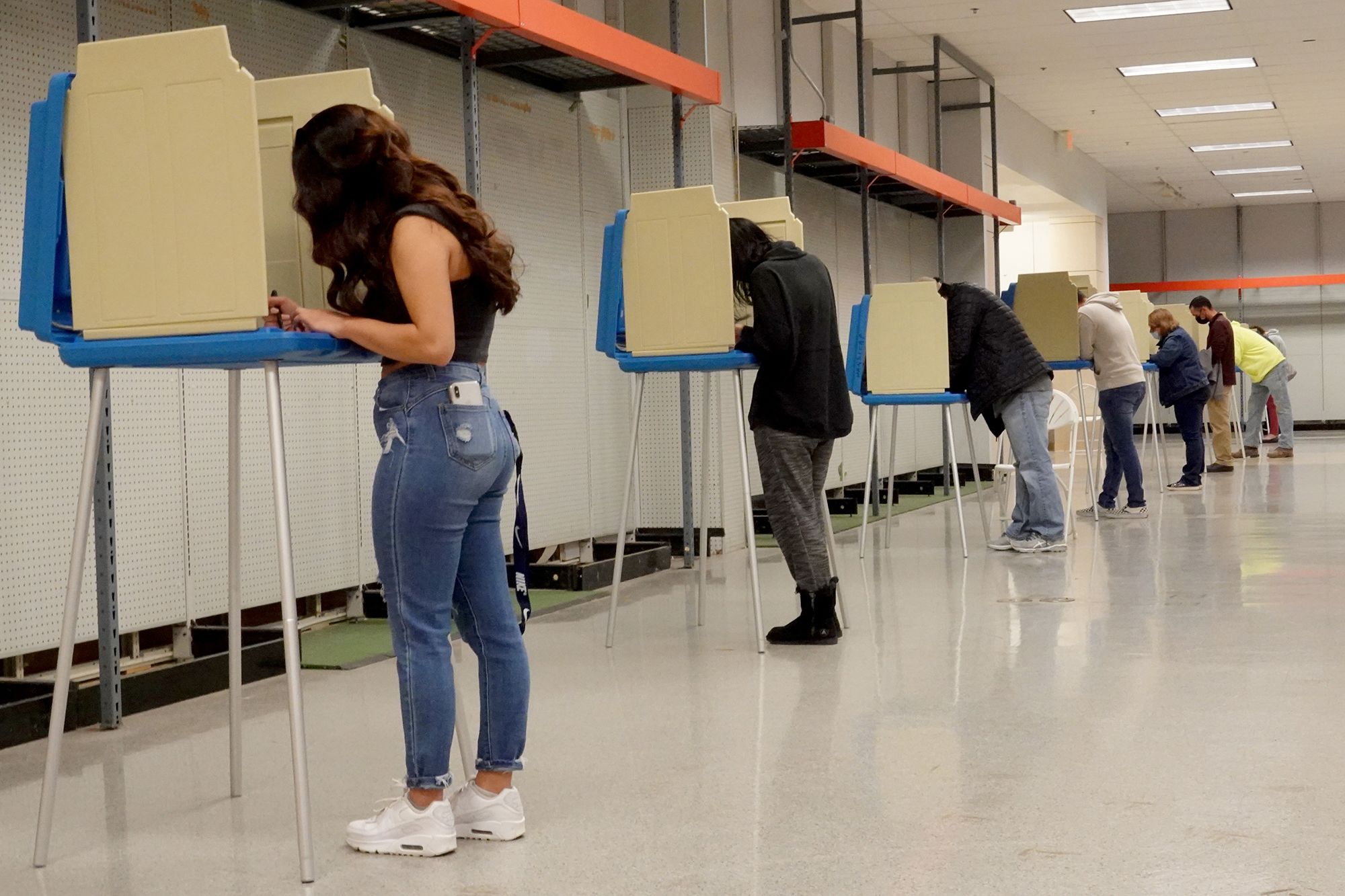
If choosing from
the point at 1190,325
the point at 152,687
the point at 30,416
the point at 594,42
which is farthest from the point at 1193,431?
the point at 30,416

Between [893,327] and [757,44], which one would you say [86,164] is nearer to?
[893,327]

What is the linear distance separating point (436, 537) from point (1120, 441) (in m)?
6.40

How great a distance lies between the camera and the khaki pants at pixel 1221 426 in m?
11.9

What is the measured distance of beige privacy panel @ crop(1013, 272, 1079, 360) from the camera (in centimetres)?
750

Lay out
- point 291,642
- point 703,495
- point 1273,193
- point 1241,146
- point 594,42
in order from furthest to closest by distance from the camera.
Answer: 1. point 1273,193
2. point 1241,146
3. point 594,42
4. point 703,495
5. point 291,642

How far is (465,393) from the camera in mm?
2320

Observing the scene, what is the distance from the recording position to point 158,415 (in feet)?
13.8

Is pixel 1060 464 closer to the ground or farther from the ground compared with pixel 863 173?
closer to the ground

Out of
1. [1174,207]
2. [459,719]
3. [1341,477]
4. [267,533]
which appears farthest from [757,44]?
[1174,207]

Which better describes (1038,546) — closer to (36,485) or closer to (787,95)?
→ (787,95)

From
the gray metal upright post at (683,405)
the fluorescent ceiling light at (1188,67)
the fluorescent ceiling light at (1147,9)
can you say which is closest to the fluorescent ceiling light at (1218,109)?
the fluorescent ceiling light at (1188,67)

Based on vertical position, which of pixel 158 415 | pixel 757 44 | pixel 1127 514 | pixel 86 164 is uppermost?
pixel 757 44

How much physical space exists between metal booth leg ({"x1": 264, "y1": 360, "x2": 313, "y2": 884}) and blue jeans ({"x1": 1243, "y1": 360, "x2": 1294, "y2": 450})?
1245 cm

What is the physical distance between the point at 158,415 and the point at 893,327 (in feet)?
10.8
